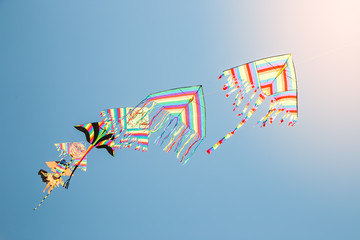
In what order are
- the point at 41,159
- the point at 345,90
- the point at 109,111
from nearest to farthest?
the point at 109,111
the point at 345,90
the point at 41,159

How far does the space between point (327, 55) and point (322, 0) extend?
52 centimetres

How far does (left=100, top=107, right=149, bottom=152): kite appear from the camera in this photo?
9.01ft

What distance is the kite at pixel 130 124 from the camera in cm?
275

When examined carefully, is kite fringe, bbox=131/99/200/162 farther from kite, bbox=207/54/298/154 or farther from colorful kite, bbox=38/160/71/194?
colorful kite, bbox=38/160/71/194

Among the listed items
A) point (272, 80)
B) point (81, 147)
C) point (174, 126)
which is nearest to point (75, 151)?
point (81, 147)

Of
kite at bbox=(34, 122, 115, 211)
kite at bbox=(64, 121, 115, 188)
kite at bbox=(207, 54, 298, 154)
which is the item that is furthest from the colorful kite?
kite at bbox=(207, 54, 298, 154)

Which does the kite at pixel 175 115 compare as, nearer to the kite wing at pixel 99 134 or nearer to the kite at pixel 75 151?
the kite wing at pixel 99 134

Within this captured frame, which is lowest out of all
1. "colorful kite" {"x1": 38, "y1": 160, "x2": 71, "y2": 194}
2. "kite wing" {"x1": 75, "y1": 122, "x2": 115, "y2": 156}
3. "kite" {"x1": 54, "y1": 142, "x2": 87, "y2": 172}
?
"colorful kite" {"x1": 38, "y1": 160, "x2": 71, "y2": 194}

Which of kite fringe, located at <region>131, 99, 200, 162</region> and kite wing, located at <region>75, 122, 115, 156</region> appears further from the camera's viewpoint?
kite wing, located at <region>75, 122, 115, 156</region>

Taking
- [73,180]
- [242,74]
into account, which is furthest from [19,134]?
[242,74]

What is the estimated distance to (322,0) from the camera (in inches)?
110

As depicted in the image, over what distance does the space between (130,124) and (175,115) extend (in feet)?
1.57

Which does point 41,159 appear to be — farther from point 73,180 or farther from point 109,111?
point 109,111

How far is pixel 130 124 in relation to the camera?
276 cm
